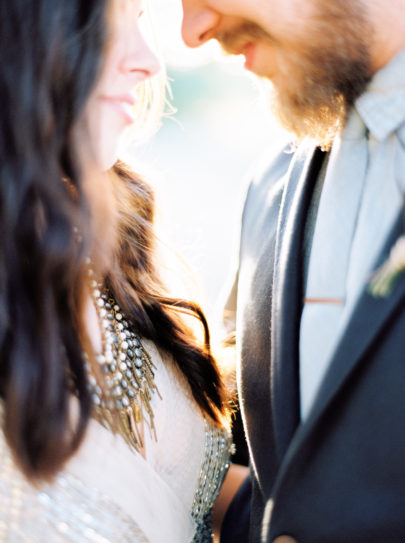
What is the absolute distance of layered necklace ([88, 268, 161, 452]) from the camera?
1083mm

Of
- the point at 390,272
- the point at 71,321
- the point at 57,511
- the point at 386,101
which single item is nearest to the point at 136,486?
the point at 57,511

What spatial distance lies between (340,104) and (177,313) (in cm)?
61

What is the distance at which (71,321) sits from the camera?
41.1 inches

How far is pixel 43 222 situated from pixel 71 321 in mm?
191

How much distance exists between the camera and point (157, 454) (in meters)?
1.15

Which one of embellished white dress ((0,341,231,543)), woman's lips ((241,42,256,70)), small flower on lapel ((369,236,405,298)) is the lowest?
embellished white dress ((0,341,231,543))

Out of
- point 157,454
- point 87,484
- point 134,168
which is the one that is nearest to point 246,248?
point 134,168

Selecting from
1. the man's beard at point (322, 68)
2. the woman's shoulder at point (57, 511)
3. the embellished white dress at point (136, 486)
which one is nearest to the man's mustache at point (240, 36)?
the man's beard at point (322, 68)

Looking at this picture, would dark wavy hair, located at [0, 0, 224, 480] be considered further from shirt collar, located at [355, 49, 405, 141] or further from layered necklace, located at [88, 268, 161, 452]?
shirt collar, located at [355, 49, 405, 141]

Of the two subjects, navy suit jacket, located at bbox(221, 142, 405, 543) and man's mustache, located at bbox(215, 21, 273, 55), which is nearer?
navy suit jacket, located at bbox(221, 142, 405, 543)

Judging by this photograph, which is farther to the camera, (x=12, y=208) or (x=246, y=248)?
(x=246, y=248)

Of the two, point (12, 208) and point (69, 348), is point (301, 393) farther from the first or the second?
point (12, 208)

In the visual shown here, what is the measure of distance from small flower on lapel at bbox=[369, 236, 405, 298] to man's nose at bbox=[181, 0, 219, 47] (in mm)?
611

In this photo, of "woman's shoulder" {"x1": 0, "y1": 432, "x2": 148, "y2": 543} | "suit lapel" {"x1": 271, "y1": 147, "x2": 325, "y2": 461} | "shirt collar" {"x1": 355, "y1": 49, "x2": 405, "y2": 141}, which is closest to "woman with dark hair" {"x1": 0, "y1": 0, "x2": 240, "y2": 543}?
"woman's shoulder" {"x1": 0, "y1": 432, "x2": 148, "y2": 543}
